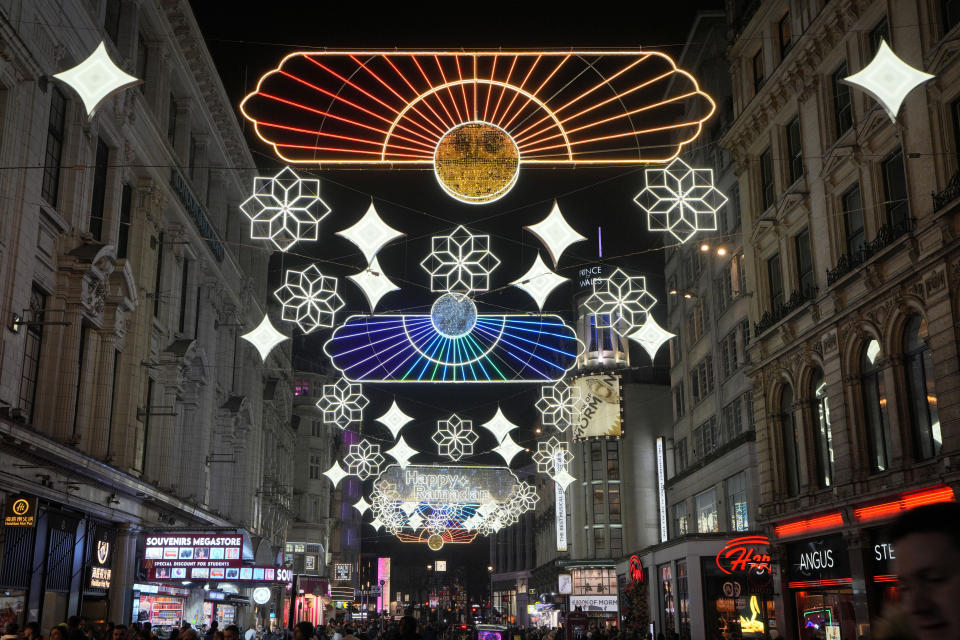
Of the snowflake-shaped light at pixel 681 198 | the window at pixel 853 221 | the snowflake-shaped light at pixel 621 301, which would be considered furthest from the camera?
the window at pixel 853 221

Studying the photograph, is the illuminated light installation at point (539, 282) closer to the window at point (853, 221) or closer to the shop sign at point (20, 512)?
the window at point (853, 221)

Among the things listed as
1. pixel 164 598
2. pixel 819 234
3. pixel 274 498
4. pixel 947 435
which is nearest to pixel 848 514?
pixel 947 435

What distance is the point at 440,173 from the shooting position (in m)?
17.9

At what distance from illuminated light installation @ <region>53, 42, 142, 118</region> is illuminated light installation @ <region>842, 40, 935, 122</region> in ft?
39.0

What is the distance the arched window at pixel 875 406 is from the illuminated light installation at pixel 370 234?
1239 centimetres

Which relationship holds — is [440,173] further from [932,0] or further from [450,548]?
[450,548]

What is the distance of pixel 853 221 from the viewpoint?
26453 millimetres

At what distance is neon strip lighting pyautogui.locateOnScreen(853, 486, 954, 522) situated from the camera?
2131 cm

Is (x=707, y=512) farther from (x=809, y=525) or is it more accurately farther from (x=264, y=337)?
(x=264, y=337)

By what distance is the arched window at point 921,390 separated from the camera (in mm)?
22547

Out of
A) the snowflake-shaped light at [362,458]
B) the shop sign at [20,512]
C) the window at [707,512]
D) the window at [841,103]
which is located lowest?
the shop sign at [20,512]

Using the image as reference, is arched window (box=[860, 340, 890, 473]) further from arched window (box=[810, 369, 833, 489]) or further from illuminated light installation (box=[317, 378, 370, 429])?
illuminated light installation (box=[317, 378, 370, 429])

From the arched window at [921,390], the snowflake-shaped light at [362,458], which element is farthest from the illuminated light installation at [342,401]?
the arched window at [921,390]

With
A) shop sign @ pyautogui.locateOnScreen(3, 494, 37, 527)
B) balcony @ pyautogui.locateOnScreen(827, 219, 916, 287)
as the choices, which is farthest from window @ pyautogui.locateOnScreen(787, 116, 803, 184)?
shop sign @ pyautogui.locateOnScreen(3, 494, 37, 527)
